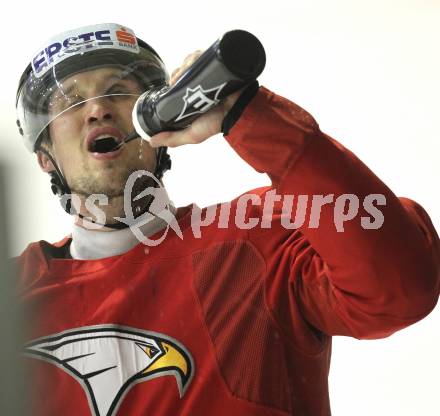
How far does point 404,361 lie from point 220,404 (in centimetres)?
106

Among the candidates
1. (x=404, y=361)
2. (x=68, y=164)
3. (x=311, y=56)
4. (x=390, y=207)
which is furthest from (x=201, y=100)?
(x=311, y=56)

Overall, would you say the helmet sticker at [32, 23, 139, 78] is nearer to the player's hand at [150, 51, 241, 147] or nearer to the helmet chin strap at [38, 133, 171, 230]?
the helmet chin strap at [38, 133, 171, 230]

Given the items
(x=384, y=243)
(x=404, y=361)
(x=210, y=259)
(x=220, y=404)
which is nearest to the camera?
(x=384, y=243)

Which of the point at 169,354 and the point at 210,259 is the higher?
the point at 210,259

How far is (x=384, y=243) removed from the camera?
97cm

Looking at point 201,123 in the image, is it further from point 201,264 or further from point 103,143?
point 103,143

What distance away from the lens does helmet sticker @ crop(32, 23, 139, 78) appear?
1.58 m

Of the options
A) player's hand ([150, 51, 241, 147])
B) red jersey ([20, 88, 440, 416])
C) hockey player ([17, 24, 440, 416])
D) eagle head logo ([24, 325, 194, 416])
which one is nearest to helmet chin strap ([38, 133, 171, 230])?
hockey player ([17, 24, 440, 416])

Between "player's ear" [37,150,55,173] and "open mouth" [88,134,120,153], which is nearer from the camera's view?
"open mouth" [88,134,120,153]

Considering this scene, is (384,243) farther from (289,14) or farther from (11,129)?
(289,14)

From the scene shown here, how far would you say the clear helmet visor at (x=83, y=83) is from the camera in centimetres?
154

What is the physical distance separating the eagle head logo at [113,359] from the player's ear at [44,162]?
16.6 inches

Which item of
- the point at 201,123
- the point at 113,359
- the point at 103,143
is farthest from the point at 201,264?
the point at 201,123

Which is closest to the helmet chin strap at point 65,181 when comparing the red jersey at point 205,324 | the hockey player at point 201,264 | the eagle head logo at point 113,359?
the hockey player at point 201,264
